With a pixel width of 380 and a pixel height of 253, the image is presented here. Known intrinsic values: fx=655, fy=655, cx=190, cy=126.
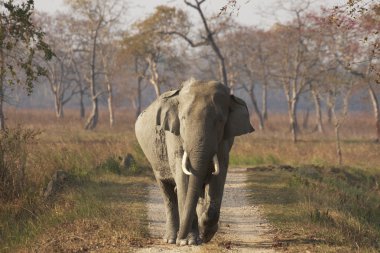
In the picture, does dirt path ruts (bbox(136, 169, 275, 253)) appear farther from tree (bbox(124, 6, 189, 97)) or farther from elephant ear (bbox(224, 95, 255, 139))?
tree (bbox(124, 6, 189, 97))

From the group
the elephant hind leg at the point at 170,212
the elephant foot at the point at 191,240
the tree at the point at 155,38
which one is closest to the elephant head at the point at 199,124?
the elephant foot at the point at 191,240

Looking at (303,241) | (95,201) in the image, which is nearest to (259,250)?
(303,241)

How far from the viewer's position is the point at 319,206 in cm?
1286

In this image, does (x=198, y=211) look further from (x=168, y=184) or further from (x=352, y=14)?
(x=352, y=14)

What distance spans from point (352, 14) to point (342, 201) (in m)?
5.95

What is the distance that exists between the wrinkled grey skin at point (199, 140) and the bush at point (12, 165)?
5.19 meters

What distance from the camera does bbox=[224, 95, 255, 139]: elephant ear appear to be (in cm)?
825

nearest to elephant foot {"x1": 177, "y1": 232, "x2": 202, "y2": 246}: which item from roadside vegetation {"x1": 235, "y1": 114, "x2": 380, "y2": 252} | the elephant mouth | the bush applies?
the elephant mouth

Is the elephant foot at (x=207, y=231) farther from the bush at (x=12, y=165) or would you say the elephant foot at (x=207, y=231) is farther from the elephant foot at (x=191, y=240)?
the bush at (x=12, y=165)

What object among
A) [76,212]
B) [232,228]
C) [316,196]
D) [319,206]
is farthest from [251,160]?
[232,228]

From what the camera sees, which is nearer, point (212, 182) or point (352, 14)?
point (212, 182)

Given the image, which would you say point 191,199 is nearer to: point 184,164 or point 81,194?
point 184,164

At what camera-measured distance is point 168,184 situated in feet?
31.3

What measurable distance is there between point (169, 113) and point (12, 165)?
580 centimetres
